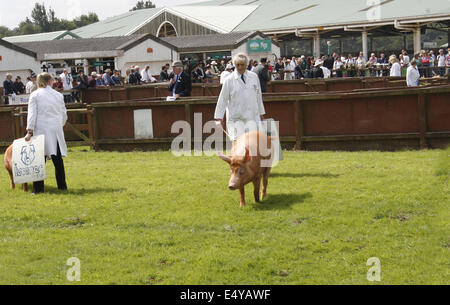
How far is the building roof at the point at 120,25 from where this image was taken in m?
69.2

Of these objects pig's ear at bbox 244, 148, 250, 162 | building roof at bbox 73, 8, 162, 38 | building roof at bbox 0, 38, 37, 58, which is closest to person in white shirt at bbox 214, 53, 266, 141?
pig's ear at bbox 244, 148, 250, 162

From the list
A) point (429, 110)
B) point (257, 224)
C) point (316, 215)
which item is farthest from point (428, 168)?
point (257, 224)

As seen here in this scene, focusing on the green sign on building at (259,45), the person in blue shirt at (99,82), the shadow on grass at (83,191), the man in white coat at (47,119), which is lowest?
the shadow on grass at (83,191)

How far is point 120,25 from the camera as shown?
74688 millimetres

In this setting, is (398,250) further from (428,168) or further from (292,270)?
(428,168)

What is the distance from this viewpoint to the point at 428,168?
39.3ft

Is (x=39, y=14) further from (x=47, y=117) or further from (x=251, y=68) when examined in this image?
(x=47, y=117)

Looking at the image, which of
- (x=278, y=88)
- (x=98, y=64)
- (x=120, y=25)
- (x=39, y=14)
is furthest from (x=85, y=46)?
(x=39, y=14)

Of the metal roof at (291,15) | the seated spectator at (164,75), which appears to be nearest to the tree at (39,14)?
the metal roof at (291,15)

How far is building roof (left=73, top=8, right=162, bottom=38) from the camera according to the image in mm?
69188

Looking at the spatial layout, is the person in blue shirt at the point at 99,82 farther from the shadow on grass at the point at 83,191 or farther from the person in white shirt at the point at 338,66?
the shadow on grass at the point at 83,191

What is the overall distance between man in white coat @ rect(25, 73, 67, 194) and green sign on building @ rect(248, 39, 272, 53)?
3425 centimetres

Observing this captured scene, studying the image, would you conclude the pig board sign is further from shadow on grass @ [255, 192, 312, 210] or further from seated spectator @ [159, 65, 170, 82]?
seated spectator @ [159, 65, 170, 82]

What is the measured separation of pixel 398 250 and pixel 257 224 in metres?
A: 1.95
